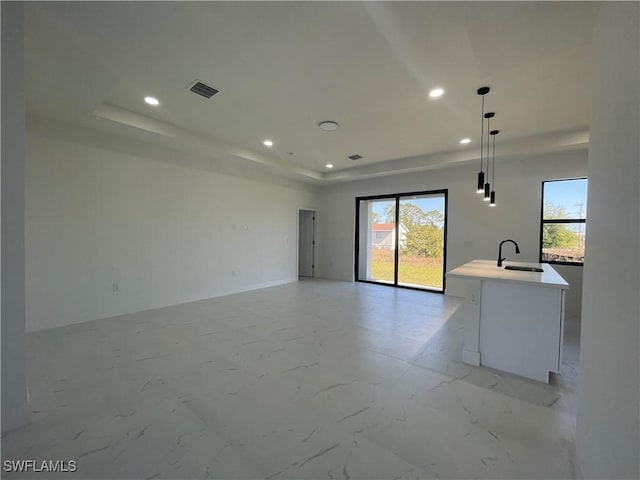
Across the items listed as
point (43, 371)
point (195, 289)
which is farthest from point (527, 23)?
point (195, 289)

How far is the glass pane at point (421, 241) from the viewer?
240 inches

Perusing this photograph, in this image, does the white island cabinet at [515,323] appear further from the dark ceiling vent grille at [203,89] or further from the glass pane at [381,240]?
the glass pane at [381,240]

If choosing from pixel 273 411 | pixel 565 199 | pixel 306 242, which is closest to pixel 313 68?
pixel 273 411

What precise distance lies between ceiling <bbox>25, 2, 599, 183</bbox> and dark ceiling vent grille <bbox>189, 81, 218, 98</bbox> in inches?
2.8

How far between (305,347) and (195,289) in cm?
313

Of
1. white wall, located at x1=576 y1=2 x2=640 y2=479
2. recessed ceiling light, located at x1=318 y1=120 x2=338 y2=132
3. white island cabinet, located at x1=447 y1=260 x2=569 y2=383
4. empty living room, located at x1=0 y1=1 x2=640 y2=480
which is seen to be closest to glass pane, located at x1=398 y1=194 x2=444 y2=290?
empty living room, located at x1=0 y1=1 x2=640 y2=480

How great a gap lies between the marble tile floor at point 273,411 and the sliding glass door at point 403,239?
3100mm

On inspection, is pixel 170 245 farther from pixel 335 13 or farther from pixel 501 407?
pixel 501 407

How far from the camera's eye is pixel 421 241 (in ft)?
20.7

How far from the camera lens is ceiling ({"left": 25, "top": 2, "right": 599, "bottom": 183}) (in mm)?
1939

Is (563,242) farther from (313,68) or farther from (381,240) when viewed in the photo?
(313,68)

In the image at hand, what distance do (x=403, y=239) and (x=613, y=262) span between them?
5.52 meters

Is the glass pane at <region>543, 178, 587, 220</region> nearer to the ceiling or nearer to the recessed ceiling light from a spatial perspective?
the ceiling

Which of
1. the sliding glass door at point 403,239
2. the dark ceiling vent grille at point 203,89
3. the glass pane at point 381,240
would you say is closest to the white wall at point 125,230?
the dark ceiling vent grille at point 203,89
